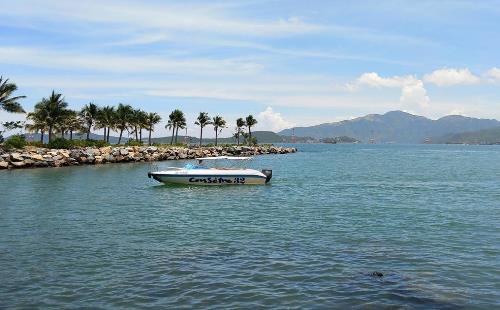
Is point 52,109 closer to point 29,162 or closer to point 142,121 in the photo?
point 29,162

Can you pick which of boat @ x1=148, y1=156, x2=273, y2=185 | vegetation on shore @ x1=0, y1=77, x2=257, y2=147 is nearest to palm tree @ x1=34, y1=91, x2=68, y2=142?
vegetation on shore @ x1=0, y1=77, x2=257, y2=147

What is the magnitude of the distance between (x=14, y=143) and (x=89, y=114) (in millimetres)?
33691

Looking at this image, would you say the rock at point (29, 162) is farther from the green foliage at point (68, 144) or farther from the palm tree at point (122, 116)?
the palm tree at point (122, 116)

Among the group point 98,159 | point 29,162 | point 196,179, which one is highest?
point 98,159

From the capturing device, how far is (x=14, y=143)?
257ft

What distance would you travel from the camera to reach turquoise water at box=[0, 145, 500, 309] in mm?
14039

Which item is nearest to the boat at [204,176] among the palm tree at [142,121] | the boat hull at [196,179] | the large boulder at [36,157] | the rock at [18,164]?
the boat hull at [196,179]

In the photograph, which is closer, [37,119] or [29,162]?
[29,162]

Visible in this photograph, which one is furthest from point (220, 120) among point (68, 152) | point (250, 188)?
point (250, 188)

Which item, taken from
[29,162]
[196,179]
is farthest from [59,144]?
[196,179]

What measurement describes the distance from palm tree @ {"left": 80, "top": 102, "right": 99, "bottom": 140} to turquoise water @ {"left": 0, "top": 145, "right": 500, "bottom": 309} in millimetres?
75401

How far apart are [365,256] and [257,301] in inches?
269

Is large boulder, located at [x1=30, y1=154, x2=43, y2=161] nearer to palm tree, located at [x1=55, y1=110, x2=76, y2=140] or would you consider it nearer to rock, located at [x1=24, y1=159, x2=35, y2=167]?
rock, located at [x1=24, y1=159, x2=35, y2=167]

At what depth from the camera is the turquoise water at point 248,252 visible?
1404cm
